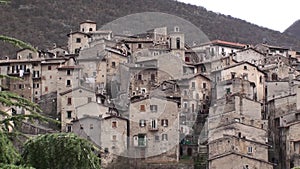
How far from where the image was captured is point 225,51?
79625mm

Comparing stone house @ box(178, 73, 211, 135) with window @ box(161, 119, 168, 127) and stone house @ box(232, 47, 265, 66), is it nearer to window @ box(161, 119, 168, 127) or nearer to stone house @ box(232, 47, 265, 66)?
window @ box(161, 119, 168, 127)

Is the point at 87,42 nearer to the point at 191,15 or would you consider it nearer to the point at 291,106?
the point at 291,106

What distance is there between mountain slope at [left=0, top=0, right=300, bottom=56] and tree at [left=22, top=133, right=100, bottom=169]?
9543 cm

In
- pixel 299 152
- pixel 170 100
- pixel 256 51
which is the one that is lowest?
pixel 299 152

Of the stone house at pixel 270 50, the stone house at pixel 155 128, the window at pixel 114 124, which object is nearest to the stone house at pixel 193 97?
the stone house at pixel 155 128

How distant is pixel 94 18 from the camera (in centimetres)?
13062

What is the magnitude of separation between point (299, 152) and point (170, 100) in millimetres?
10840

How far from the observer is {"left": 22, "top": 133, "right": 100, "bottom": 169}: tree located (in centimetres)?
1765

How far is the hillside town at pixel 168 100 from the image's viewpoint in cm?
5438

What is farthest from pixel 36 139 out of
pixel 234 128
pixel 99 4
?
pixel 99 4

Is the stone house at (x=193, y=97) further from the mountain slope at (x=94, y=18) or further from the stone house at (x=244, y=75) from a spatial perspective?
the mountain slope at (x=94, y=18)

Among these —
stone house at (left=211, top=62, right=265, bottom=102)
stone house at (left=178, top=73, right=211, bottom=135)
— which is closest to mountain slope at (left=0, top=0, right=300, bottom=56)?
stone house at (left=178, top=73, right=211, bottom=135)

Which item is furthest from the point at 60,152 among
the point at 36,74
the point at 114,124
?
the point at 36,74

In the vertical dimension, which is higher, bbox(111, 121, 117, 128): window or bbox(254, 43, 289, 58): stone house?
bbox(254, 43, 289, 58): stone house
